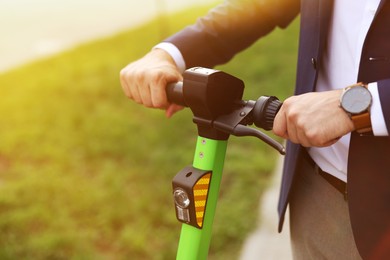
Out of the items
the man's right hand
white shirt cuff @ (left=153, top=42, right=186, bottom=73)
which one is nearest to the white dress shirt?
white shirt cuff @ (left=153, top=42, right=186, bottom=73)

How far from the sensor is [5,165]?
476 cm

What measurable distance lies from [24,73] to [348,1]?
5.81 metres

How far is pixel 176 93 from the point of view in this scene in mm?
1608

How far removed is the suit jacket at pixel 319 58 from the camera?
1.53 metres

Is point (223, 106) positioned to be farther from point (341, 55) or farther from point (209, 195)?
point (341, 55)

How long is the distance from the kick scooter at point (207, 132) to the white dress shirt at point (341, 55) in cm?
32

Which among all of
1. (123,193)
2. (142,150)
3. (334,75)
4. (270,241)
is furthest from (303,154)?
(142,150)

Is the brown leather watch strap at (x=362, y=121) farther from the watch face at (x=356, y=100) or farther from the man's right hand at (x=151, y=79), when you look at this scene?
the man's right hand at (x=151, y=79)

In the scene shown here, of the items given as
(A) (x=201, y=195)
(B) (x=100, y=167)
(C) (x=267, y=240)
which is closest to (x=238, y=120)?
(A) (x=201, y=195)

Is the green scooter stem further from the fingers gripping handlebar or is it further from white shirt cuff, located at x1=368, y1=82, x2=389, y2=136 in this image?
white shirt cuff, located at x1=368, y1=82, x2=389, y2=136

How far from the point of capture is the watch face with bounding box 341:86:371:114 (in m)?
1.33

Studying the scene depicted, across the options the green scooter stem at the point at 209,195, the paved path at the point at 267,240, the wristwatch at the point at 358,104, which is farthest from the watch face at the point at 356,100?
the paved path at the point at 267,240

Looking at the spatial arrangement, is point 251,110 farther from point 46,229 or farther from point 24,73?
point 24,73

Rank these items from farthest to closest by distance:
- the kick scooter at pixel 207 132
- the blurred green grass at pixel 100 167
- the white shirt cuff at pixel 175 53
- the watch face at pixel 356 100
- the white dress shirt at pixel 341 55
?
1. the blurred green grass at pixel 100 167
2. the white shirt cuff at pixel 175 53
3. the white dress shirt at pixel 341 55
4. the kick scooter at pixel 207 132
5. the watch face at pixel 356 100
